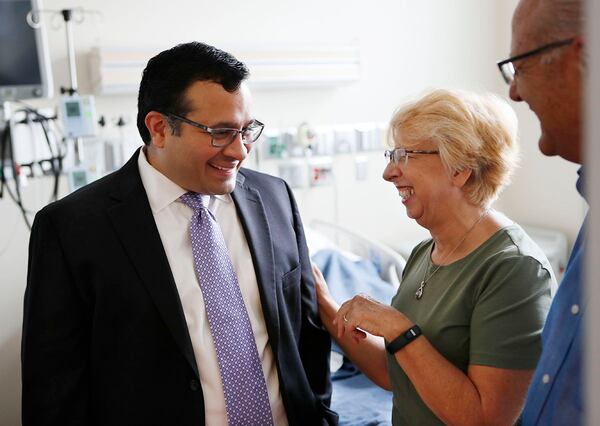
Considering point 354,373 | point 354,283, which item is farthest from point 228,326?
point 354,283

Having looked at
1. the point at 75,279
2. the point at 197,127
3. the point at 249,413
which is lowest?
the point at 249,413

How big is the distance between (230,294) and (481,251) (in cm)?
59

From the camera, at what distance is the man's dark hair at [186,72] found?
1.53 metres

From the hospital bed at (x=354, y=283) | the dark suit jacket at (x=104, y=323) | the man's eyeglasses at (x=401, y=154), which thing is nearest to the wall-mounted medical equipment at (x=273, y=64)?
the hospital bed at (x=354, y=283)

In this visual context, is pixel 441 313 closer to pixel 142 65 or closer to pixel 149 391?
pixel 149 391

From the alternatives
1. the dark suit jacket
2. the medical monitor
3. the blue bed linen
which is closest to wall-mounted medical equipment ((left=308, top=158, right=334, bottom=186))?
the blue bed linen

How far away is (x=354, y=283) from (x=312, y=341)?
1.07 metres

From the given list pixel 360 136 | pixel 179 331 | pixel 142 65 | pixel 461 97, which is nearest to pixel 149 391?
pixel 179 331

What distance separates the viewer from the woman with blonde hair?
1.33 m

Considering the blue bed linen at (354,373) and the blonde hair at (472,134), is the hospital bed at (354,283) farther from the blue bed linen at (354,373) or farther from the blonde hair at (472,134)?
the blonde hair at (472,134)

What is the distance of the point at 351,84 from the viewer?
3.72m

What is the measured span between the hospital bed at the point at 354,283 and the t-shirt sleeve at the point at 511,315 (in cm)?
95

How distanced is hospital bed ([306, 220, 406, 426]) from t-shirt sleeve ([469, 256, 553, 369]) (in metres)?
0.95

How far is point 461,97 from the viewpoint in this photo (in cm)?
155
